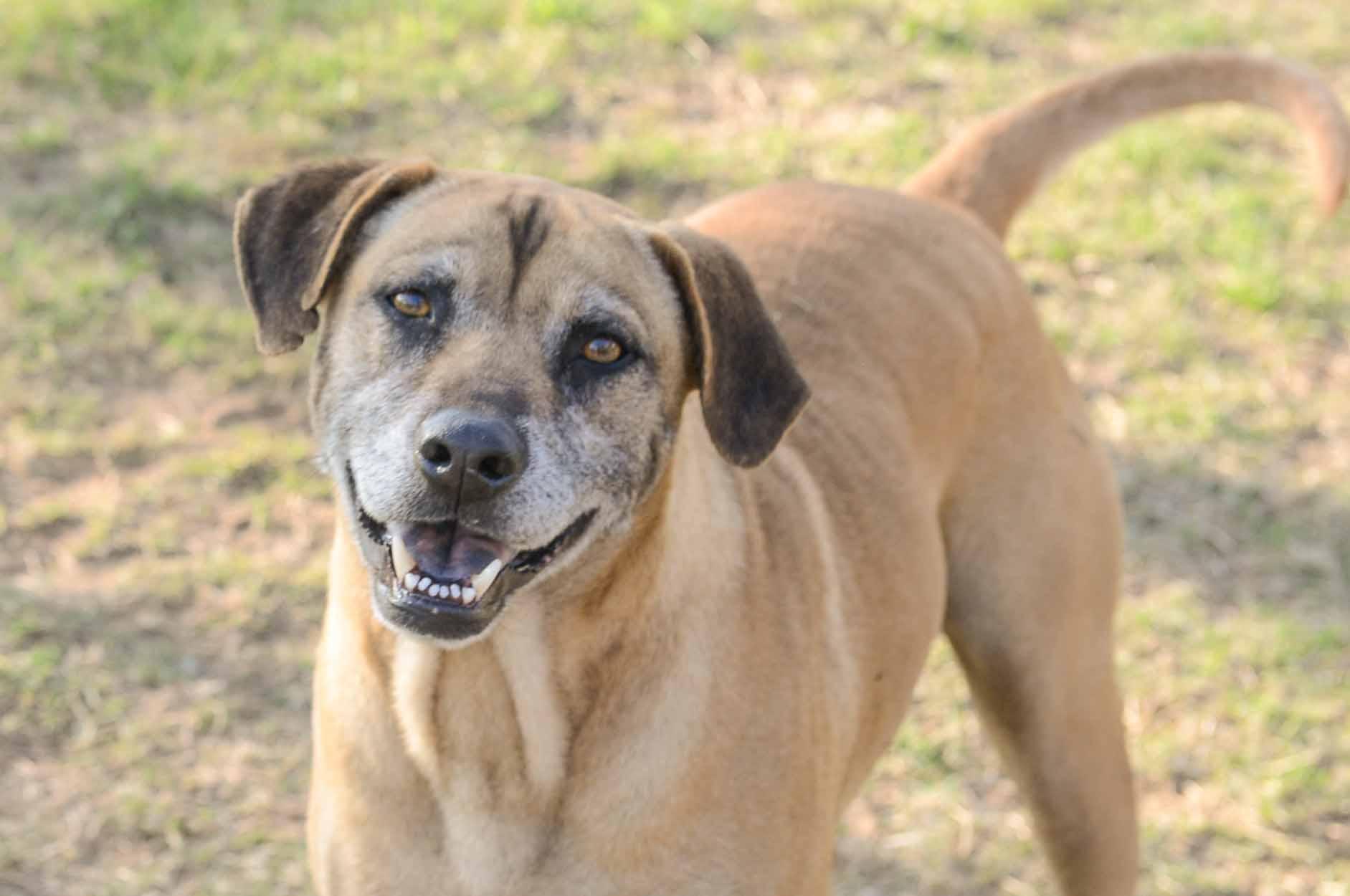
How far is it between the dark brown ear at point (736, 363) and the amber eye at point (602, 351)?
17 centimetres

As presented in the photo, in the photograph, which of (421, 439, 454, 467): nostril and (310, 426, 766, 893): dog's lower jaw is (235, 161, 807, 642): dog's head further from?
(310, 426, 766, 893): dog's lower jaw

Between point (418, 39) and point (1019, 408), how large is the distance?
15.7 ft

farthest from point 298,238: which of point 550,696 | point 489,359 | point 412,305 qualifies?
point 550,696

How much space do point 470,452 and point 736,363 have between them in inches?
22.9

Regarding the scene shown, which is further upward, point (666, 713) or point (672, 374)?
point (672, 374)

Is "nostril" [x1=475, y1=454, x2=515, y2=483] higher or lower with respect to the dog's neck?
higher

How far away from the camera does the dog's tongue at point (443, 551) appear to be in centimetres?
318

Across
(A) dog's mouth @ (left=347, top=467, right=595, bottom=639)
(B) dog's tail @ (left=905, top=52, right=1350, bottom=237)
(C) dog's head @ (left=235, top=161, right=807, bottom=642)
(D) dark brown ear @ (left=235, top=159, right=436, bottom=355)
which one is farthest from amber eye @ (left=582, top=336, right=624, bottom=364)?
(B) dog's tail @ (left=905, top=52, right=1350, bottom=237)

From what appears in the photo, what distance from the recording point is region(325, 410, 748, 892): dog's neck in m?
3.33

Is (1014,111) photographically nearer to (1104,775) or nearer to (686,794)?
(1104,775)

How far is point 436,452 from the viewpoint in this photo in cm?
304

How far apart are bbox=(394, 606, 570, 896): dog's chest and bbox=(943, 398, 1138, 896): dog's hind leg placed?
1354 millimetres

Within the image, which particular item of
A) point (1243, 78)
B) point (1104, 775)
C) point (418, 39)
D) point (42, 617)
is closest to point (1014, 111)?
point (1243, 78)

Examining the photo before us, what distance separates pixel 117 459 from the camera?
6031mm
